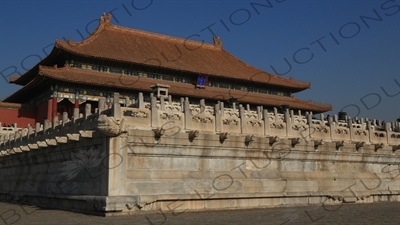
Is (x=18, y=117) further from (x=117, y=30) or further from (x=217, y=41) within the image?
(x=217, y=41)

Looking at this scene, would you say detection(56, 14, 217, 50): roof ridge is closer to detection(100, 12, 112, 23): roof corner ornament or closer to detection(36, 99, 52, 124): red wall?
detection(100, 12, 112, 23): roof corner ornament

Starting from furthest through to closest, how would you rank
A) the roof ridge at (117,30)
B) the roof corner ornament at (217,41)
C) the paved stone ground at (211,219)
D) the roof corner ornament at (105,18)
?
the roof corner ornament at (217,41) → the roof corner ornament at (105,18) → the roof ridge at (117,30) → the paved stone ground at (211,219)

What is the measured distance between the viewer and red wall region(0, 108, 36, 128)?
33156 millimetres

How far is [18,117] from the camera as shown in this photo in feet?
113

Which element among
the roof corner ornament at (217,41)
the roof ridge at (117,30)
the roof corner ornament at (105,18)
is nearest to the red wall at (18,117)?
the roof ridge at (117,30)

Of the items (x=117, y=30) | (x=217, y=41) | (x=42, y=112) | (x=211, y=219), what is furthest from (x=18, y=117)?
(x=211, y=219)

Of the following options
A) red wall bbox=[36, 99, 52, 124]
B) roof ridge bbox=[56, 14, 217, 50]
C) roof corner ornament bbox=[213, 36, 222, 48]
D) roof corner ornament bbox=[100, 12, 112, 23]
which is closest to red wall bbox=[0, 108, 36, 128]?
red wall bbox=[36, 99, 52, 124]

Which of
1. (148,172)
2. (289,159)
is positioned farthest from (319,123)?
(148,172)

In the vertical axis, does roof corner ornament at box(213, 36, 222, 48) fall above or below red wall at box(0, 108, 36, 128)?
above

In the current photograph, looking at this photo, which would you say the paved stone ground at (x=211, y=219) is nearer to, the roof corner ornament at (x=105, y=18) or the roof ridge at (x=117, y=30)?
the roof ridge at (x=117, y=30)

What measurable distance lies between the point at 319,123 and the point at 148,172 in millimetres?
8982

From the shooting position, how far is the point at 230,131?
16.9 metres

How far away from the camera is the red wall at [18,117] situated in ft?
109

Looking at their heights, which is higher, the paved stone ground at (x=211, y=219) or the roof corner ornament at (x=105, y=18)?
the roof corner ornament at (x=105, y=18)
